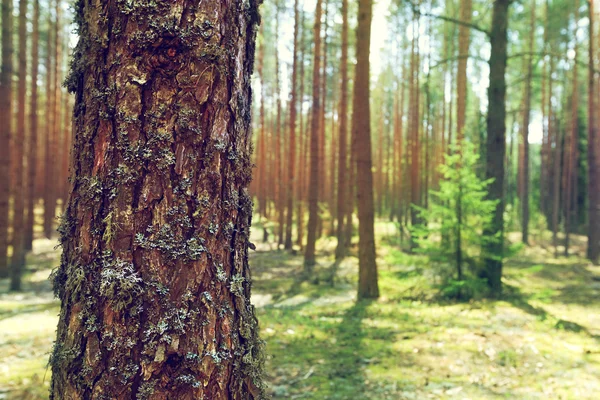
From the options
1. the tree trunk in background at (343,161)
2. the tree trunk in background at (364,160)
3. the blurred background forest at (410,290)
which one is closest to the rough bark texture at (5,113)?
the blurred background forest at (410,290)

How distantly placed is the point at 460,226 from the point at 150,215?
314 inches

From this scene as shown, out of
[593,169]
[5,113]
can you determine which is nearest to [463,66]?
[593,169]

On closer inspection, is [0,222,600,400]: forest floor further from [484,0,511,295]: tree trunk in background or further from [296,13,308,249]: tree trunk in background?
[296,13,308,249]: tree trunk in background

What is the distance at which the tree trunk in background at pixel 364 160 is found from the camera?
348 inches

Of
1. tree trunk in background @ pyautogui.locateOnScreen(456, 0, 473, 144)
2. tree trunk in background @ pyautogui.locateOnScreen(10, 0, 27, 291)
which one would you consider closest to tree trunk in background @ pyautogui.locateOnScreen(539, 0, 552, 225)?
tree trunk in background @ pyautogui.locateOnScreen(456, 0, 473, 144)

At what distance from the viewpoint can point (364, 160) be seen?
8.83 m

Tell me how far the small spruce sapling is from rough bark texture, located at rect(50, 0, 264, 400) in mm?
7245

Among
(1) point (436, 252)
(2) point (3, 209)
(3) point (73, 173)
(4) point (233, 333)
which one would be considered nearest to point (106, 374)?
(4) point (233, 333)

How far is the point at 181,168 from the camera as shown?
59.4 inches

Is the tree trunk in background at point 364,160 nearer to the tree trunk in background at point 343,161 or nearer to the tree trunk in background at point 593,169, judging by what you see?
the tree trunk in background at point 343,161

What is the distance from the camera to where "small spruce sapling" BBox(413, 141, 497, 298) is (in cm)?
843

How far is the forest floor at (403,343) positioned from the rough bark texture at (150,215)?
758mm

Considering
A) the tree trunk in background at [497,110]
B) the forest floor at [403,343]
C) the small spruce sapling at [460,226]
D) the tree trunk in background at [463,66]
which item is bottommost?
the forest floor at [403,343]

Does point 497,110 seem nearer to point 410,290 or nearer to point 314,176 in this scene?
point 410,290
